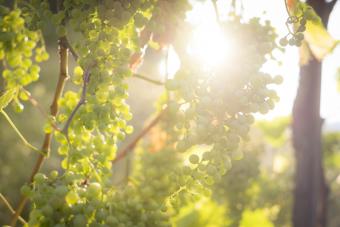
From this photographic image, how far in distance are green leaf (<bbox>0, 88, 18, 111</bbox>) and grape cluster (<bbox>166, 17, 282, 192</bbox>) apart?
241 mm

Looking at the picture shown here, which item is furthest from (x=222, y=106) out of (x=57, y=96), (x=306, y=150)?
(x=306, y=150)

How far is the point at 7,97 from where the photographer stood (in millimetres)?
650

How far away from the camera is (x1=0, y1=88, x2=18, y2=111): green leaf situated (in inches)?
25.2

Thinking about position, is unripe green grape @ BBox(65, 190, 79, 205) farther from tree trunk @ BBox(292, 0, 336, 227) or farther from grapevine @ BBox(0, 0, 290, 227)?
tree trunk @ BBox(292, 0, 336, 227)

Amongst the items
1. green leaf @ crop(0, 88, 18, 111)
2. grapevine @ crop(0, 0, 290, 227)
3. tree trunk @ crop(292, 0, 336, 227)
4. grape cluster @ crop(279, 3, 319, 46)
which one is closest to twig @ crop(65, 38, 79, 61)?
grapevine @ crop(0, 0, 290, 227)

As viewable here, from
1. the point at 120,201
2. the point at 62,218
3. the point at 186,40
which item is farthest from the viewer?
the point at 186,40

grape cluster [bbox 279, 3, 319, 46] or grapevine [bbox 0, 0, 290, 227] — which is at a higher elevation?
grape cluster [bbox 279, 3, 319, 46]

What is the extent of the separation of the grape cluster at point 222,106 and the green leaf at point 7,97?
241 mm

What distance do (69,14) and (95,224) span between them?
10.5 inches

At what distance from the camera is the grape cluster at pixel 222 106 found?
546 millimetres

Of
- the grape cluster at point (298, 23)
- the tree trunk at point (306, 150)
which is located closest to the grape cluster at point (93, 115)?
the grape cluster at point (298, 23)

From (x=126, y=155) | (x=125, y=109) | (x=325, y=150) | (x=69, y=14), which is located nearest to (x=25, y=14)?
(x=69, y=14)

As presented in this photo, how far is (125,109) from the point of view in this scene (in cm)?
63

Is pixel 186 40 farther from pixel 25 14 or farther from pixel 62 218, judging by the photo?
pixel 62 218
